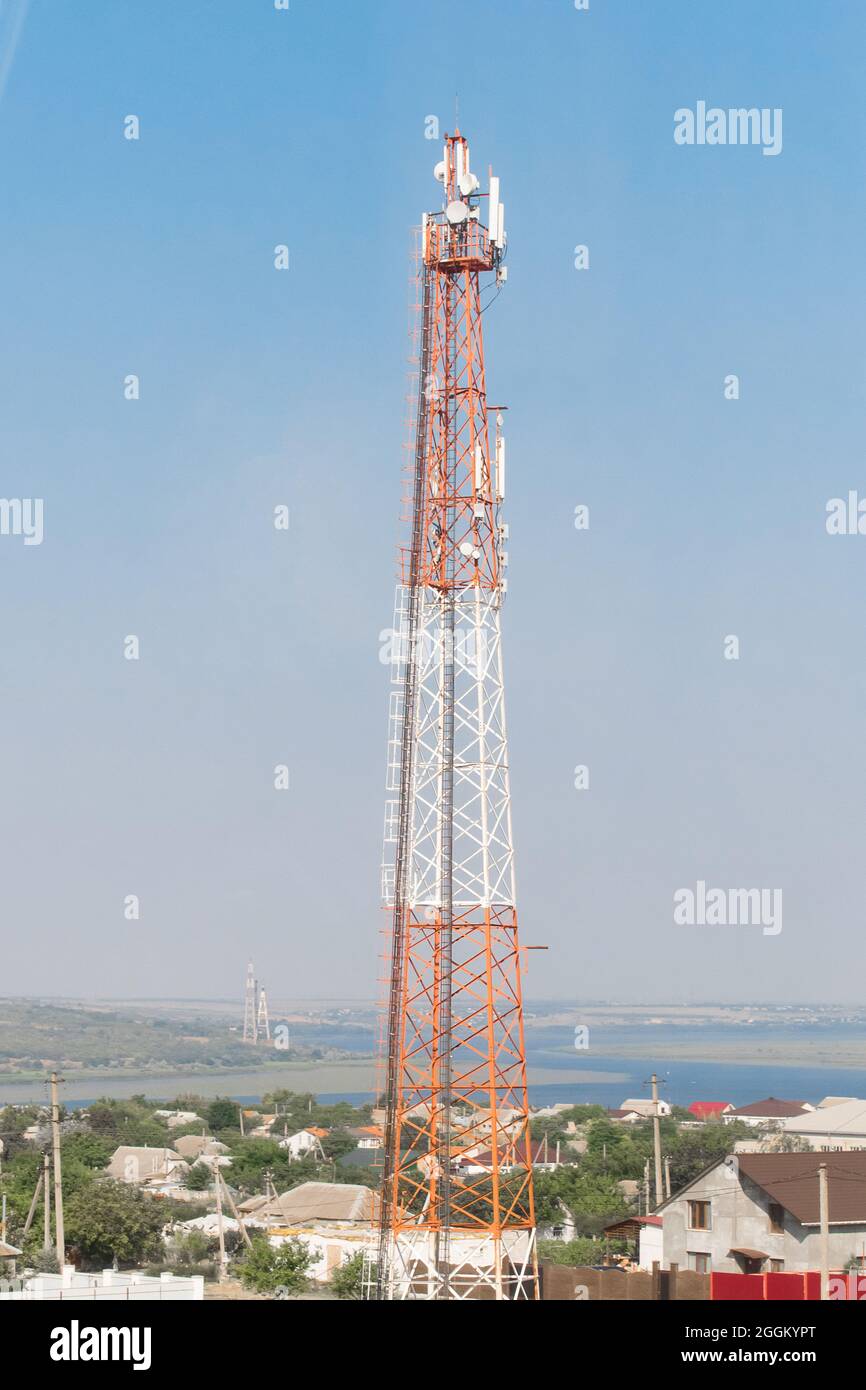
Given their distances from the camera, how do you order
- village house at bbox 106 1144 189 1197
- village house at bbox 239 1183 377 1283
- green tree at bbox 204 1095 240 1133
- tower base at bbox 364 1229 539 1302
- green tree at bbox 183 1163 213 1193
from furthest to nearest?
green tree at bbox 204 1095 240 1133, village house at bbox 106 1144 189 1197, green tree at bbox 183 1163 213 1193, village house at bbox 239 1183 377 1283, tower base at bbox 364 1229 539 1302

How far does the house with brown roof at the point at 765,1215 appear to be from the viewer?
2870cm

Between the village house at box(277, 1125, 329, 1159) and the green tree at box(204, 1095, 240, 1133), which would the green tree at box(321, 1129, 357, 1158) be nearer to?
the village house at box(277, 1125, 329, 1159)

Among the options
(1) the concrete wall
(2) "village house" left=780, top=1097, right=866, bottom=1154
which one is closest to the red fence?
(1) the concrete wall

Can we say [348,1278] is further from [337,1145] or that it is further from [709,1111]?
[709,1111]

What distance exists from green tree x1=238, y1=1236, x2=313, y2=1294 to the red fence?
9.59 meters

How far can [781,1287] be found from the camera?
25.5m

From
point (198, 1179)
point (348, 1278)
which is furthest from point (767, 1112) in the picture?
point (348, 1278)

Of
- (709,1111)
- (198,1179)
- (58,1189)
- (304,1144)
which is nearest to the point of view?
(58,1189)

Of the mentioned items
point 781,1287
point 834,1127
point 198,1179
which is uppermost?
point 781,1287

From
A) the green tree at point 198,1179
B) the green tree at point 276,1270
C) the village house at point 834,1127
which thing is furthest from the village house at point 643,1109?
the green tree at point 276,1270

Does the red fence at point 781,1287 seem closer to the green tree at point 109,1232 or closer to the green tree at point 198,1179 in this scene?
the green tree at point 109,1232

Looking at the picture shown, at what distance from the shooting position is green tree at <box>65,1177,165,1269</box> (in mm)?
38000

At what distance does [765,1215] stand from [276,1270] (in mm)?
9548

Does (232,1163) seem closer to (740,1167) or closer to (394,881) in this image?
(740,1167)
